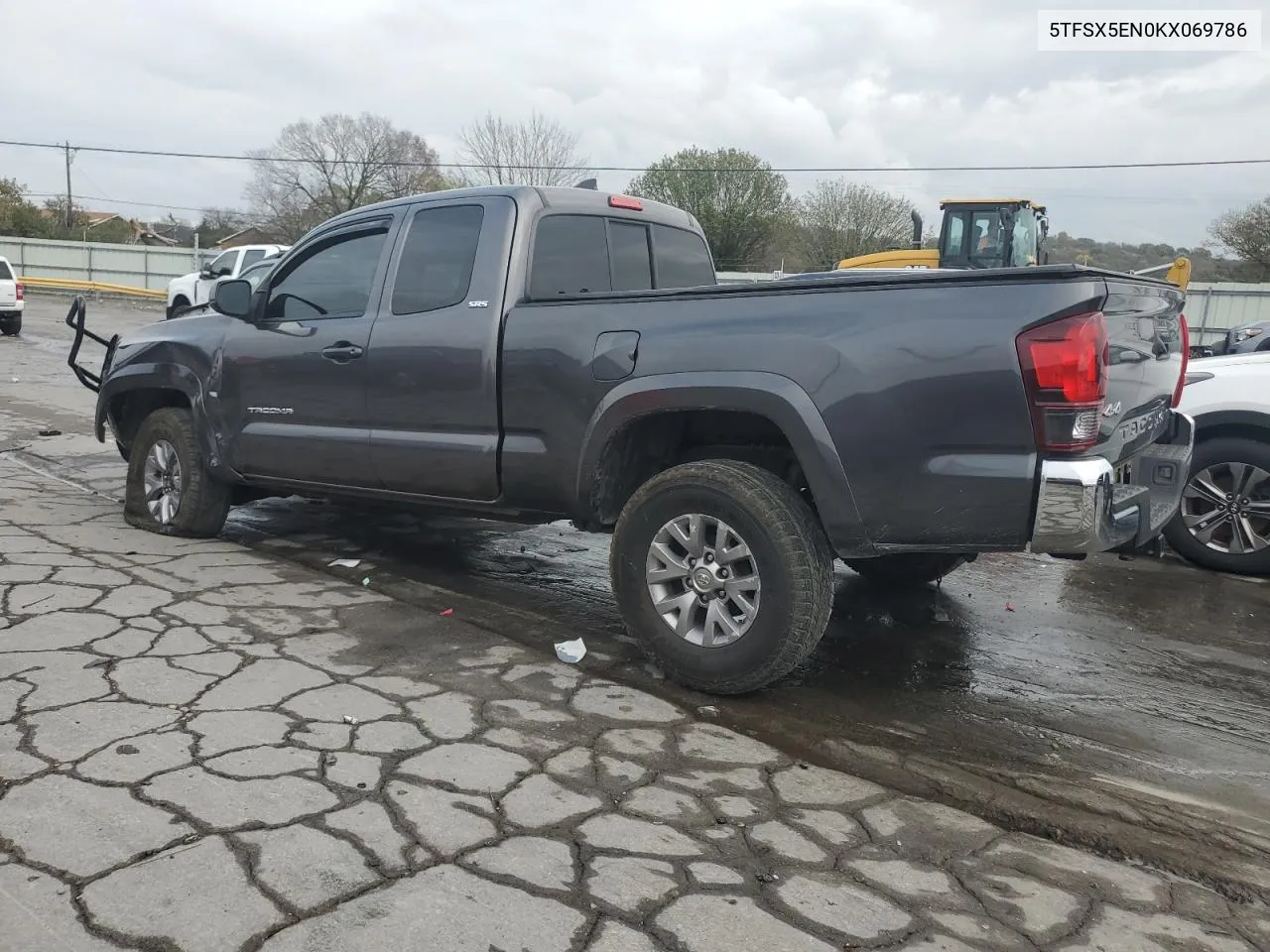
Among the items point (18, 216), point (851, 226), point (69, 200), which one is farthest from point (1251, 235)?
point (69, 200)

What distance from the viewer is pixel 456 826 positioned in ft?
9.14

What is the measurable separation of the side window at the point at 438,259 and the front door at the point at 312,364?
0.60 ft

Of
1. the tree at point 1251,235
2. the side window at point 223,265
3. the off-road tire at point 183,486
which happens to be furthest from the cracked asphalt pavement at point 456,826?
the tree at point 1251,235

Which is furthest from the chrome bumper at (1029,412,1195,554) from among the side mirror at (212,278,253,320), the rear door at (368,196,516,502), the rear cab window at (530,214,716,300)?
the side mirror at (212,278,253,320)

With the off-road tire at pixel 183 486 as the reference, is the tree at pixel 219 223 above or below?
above

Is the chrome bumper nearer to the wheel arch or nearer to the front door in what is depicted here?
the wheel arch

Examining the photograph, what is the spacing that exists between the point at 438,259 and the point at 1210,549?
4.75 metres

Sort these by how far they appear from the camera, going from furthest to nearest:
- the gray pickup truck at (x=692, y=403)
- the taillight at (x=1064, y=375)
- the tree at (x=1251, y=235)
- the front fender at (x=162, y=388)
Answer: the tree at (x=1251, y=235), the front fender at (x=162, y=388), the gray pickup truck at (x=692, y=403), the taillight at (x=1064, y=375)

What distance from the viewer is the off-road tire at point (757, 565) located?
3561mm

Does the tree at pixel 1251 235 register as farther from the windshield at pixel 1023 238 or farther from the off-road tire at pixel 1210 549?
the off-road tire at pixel 1210 549

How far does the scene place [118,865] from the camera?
252cm

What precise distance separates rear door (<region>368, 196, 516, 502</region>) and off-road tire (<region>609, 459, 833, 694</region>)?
0.88 meters

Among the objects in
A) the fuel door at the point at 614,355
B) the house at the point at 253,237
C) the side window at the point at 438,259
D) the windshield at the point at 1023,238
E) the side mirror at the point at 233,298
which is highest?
the house at the point at 253,237

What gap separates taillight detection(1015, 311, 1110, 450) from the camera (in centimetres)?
312
